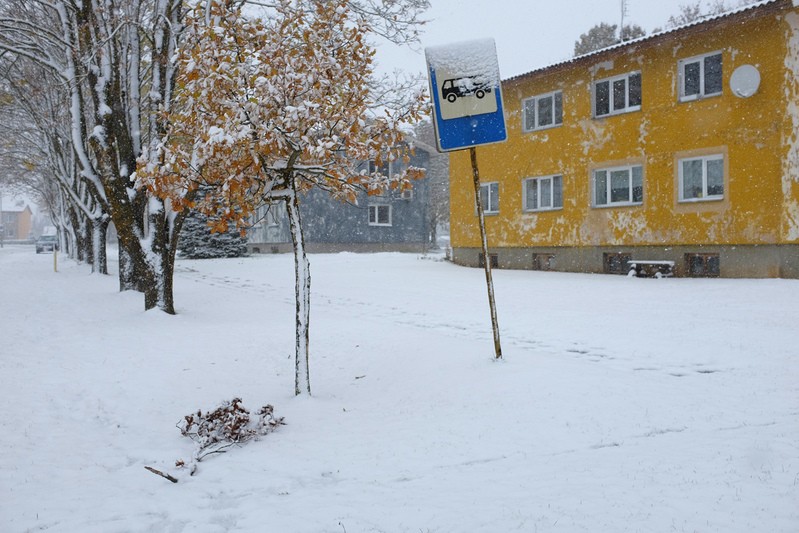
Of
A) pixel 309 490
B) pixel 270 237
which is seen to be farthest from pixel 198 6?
pixel 270 237

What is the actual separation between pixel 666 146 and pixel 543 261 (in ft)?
17.7

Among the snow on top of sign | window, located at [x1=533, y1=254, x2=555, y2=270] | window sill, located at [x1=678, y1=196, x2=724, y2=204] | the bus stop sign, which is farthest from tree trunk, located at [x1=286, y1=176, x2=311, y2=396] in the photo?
window, located at [x1=533, y1=254, x2=555, y2=270]

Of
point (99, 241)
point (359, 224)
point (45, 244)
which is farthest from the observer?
point (45, 244)

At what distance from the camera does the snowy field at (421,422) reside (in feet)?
11.3

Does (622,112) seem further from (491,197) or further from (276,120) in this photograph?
(276,120)

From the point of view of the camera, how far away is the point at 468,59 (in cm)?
654

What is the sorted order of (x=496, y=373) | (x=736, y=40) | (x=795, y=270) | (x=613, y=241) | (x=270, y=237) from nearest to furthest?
1. (x=496, y=373)
2. (x=795, y=270)
3. (x=736, y=40)
4. (x=613, y=241)
5. (x=270, y=237)

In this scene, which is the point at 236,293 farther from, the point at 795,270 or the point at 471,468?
the point at 795,270

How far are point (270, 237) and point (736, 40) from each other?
28.1 meters

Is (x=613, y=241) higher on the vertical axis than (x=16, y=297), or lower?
higher

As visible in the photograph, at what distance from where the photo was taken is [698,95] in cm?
1574

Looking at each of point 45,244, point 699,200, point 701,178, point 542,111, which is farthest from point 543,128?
point 45,244

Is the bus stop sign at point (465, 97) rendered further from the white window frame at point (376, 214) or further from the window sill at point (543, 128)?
the white window frame at point (376, 214)

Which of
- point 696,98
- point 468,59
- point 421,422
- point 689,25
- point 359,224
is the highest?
point 689,25
